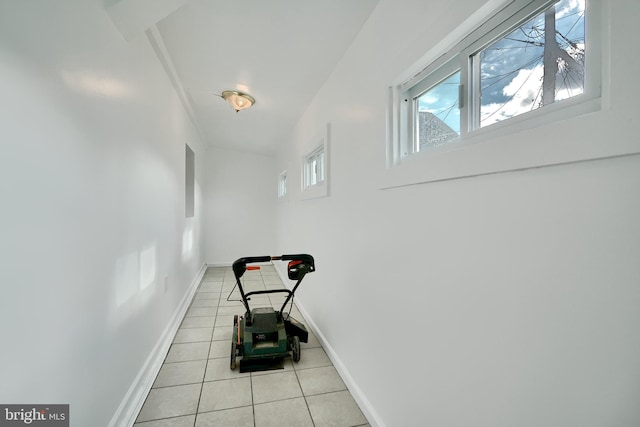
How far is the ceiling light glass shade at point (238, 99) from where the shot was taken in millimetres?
2789

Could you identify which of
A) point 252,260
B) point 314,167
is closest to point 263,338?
point 252,260

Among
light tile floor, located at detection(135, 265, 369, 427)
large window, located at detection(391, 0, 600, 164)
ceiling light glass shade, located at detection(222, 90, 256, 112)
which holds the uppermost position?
ceiling light glass shade, located at detection(222, 90, 256, 112)

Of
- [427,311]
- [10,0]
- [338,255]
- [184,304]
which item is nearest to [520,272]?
[427,311]

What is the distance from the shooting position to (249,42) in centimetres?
194

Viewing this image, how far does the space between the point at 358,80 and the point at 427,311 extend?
1516 mm

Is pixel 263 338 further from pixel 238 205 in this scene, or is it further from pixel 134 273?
pixel 238 205

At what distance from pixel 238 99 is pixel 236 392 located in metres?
2.75

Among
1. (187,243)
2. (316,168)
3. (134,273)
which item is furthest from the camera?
(187,243)

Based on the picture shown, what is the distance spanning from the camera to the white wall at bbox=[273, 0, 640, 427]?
55 centimetres

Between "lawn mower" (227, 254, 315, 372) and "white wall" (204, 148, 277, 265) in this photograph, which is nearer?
"lawn mower" (227, 254, 315, 372)

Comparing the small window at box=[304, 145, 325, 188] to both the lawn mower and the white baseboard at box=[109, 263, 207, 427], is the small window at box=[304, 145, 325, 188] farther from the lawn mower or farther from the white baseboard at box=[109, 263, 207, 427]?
the white baseboard at box=[109, 263, 207, 427]

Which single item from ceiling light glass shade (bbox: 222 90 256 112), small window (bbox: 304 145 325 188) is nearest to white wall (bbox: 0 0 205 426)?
ceiling light glass shade (bbox: 222 90 256 112)

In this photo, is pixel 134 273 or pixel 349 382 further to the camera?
pixel 349 382

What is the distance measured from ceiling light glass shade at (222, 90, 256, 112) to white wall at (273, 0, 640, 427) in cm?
155
